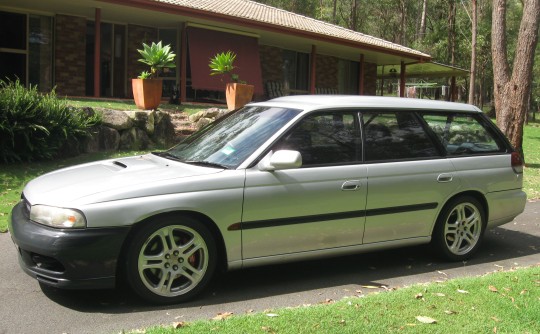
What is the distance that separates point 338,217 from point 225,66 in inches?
367

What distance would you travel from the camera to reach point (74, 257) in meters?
3.70

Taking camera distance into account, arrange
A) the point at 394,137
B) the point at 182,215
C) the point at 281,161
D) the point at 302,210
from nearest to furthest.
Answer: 1. the point at 182,215
2. the point at 281,161
3. the point at 302,210
4. the point at 394,137

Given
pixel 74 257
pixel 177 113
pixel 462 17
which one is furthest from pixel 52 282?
pixel 462 17

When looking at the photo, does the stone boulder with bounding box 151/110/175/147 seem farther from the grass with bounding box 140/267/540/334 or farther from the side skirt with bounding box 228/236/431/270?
the grass with bounding box 140/267/540/334

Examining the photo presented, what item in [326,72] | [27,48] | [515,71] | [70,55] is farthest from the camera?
[326,72]

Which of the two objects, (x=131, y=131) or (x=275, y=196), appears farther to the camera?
(x=131, y=131)

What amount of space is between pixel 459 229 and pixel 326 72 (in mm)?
18865

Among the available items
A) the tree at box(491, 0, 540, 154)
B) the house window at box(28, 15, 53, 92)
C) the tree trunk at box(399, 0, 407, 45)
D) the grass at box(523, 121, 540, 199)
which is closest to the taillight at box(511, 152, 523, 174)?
the grass at box(523, 121, 540, 199)

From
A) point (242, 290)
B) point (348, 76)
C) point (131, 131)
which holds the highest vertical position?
point (348, 76)

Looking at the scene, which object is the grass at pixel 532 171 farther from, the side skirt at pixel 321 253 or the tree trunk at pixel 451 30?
the tree trunk at pixel 451 30

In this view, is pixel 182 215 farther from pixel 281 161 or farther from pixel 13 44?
pixel 13 44

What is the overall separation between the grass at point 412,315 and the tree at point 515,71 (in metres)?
10.5

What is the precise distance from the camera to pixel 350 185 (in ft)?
15.3

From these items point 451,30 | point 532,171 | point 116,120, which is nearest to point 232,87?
point 116,120
